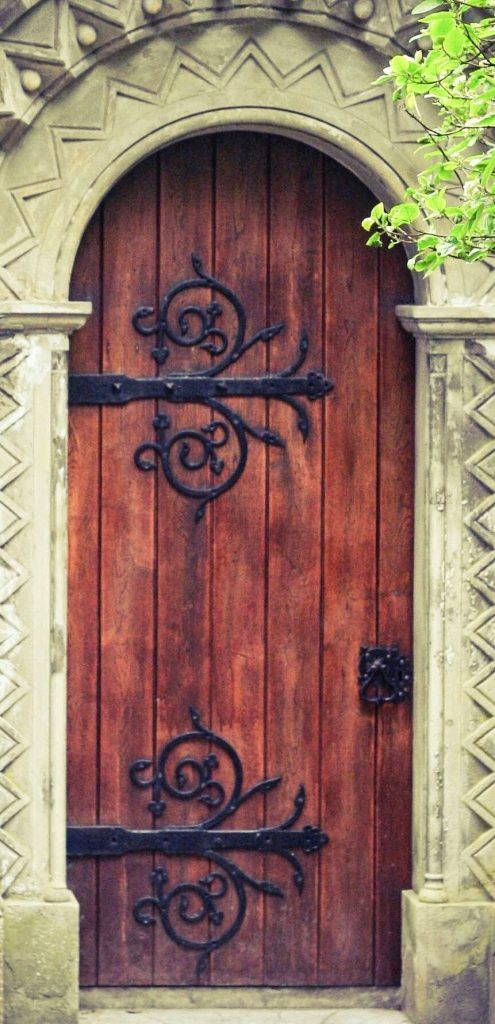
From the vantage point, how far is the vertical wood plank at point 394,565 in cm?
759

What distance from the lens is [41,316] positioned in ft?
23.6

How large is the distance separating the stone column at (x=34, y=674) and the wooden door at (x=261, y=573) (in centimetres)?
23

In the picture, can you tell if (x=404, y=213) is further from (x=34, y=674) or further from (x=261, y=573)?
(x=34, y=674)

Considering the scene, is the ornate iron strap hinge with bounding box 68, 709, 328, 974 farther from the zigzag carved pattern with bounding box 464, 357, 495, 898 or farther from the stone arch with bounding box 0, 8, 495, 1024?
the zigzag carved pattern with bounding box 464, 357, 495, 898

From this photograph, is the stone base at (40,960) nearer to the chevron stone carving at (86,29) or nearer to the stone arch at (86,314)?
the stone arch at (86,314)

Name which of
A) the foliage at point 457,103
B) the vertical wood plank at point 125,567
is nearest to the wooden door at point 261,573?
the vertical wood plank at point 125,567

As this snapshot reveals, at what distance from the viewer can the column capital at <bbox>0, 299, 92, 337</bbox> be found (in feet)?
23.5

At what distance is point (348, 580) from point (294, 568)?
19cm

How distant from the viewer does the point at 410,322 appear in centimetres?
742

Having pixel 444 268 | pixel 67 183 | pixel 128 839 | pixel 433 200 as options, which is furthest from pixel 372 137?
pixel 128 839

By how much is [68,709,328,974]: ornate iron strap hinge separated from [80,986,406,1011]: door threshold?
130 millimetres

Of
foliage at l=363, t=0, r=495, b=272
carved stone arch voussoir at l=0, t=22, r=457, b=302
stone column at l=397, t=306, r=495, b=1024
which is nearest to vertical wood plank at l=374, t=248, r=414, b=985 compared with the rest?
stone column at l=397, t=306, r=495, b=1024

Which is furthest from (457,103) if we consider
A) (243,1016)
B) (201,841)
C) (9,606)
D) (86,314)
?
(243,1016)

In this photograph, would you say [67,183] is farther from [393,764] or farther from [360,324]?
[393,764]
